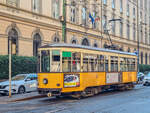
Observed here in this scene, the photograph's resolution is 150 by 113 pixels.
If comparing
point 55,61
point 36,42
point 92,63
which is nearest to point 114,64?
point 92,63

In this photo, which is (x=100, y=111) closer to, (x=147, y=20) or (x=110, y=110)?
Answer: (x=110, y=110)

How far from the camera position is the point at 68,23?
3189 centimetres

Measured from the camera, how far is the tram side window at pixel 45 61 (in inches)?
556

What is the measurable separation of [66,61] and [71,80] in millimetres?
1065

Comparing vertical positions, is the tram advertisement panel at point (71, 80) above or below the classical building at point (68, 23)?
below

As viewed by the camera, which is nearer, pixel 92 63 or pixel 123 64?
pixel 92 63

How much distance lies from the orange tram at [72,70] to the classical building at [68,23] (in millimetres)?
10307

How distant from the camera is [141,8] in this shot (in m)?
56.1

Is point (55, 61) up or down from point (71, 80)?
up

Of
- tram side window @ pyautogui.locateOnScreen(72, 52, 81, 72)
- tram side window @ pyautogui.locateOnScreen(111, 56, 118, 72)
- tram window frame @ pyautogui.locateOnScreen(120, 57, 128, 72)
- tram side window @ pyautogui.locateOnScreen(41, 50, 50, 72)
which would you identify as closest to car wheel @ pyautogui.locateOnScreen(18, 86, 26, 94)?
tram side window @ pyautogui.locateOnScreen(41, 50, 50, 72)

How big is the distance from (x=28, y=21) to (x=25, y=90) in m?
9.45

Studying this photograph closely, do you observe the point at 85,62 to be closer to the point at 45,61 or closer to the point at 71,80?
the point at 71,80

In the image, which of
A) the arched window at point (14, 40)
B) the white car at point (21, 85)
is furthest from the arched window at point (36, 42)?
the white car at point (21, 85)

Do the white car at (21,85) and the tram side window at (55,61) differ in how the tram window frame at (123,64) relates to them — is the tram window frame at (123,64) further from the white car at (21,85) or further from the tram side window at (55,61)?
the tram side window at (55,61)
